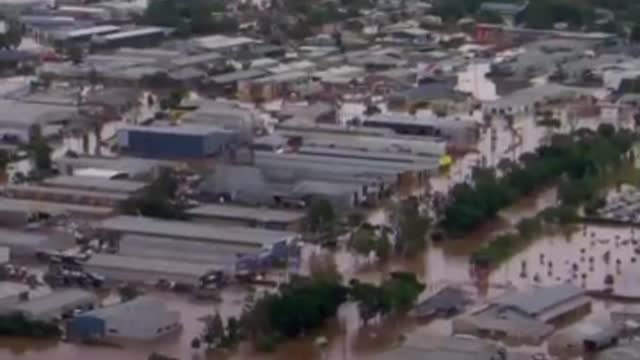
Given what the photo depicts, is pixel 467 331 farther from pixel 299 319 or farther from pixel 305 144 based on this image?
pixel 305 144

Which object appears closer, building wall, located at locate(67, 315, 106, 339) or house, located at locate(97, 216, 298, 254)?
building wall, located at locate(67, 315, 106, 339)

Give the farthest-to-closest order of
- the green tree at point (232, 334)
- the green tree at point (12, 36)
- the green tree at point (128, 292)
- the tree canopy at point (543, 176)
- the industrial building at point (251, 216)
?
the green tree at point (12, 36), the tree canopy at point (543, 176), the industrial building at point (251, 216), the green tree at point (128, 292), the green tree at point (232, 334)

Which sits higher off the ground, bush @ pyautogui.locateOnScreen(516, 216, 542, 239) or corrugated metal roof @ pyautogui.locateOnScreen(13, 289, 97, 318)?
bush @ pyautogui.locateOnScreen(516, 216, 542, 239)

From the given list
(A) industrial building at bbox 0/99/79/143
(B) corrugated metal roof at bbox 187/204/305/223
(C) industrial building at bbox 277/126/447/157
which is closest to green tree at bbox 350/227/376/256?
(B) corrugated metal roof at bbox 187/204/305/223

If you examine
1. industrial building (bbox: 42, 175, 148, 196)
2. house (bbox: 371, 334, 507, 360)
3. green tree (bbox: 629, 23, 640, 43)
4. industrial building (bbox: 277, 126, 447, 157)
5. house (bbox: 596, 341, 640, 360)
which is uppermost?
green tree (bbox: 629, 23, 640, 43)

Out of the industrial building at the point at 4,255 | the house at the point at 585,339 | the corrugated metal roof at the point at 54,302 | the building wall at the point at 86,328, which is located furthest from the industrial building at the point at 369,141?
the building wall at the point at 86,328

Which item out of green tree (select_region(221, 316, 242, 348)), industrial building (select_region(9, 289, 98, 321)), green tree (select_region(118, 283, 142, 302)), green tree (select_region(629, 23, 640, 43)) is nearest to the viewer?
green tree (select_region(221, 316, 242, 348))

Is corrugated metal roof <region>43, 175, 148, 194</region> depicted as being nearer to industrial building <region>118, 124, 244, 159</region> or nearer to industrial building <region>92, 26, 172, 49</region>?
industrial building <region>118, 124, 244, 159</region>

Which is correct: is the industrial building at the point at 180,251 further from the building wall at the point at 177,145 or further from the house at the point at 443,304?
the building wall at the point at 177,145
